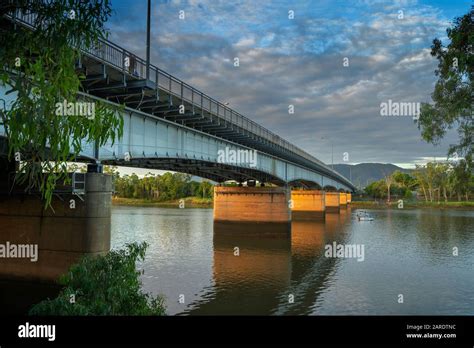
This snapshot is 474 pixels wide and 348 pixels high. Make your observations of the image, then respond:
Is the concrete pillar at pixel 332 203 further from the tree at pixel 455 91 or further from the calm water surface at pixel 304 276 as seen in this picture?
the tree at pixel 455 91

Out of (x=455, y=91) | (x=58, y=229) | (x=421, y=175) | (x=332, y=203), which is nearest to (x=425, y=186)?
(x=421, y=175)

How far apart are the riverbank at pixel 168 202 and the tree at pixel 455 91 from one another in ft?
352

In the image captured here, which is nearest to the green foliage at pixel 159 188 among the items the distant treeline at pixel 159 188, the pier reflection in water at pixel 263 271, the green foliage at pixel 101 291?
the distant treeline at pixel 159 188

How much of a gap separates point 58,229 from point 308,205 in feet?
207

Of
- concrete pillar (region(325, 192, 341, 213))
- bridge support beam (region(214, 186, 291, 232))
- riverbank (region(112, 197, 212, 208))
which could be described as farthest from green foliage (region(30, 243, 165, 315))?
riverbank (region(112, 197, 212, 208))

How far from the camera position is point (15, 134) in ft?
17.8

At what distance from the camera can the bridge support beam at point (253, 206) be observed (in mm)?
49375

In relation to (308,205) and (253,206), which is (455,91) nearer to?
(253,206)

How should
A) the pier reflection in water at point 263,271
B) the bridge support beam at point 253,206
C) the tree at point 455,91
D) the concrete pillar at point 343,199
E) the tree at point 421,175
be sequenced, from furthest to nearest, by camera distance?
the tree at point 421,175, the concrete pillar at point 343,199, the bridge support beam at point 253,206, the pier reflection in water at point 263,271, the tree at point 455,91

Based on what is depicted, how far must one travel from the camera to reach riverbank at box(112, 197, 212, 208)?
12800cm

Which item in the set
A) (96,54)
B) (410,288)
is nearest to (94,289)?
(96,54)

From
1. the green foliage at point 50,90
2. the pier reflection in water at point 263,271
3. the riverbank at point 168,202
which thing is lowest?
the pier reflection in water at point 263,271

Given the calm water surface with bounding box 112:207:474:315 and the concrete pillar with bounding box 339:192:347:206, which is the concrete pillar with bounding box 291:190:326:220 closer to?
the calm water surface with bounding box 112:207:474:315
